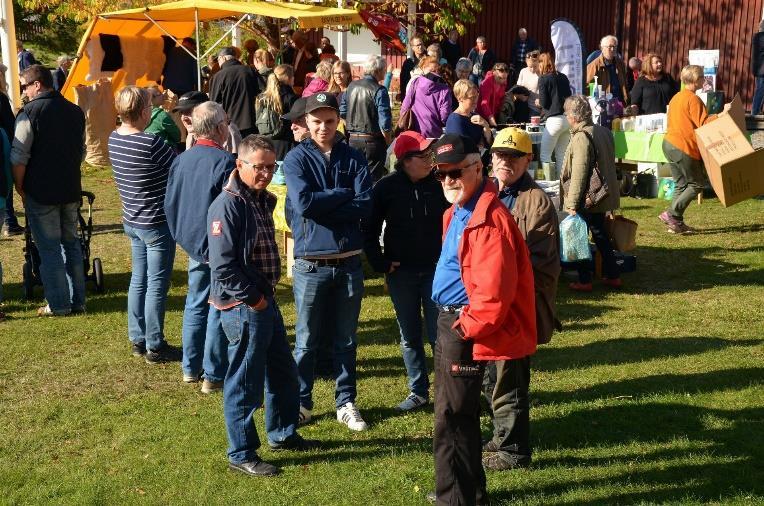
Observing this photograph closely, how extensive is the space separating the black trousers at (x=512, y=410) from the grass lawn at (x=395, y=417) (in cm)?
17

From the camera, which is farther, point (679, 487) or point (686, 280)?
point (686, 280)

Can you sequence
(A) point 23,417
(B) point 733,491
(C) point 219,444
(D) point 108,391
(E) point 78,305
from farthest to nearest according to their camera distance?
(E) point 78,305
(D) point 108,391
(A) point 23,417
(C) point 219,444
(B) point 733,491

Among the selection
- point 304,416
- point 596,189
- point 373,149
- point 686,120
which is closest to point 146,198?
point 304,416

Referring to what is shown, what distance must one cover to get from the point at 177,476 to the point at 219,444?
0.48 metres

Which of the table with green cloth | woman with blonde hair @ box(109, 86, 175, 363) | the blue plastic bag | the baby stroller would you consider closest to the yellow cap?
woman with blonde hair @ box(109, 86, 175, 363)

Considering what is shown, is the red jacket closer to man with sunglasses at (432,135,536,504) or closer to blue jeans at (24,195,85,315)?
man with sunglasses at (432,135,536,504)

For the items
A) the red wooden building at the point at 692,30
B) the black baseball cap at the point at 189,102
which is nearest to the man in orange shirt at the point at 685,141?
the black baseball cap at the point at 189,102

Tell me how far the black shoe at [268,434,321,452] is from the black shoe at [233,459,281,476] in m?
0.28

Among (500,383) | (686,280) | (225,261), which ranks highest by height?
(225,261)

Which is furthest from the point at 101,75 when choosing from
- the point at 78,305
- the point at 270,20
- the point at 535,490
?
the point at 535,490

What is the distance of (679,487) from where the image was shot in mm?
5582

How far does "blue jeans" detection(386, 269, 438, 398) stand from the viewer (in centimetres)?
659

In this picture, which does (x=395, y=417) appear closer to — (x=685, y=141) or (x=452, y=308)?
(x=452, y=308)

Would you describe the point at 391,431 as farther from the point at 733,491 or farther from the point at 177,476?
the point at 733,491
